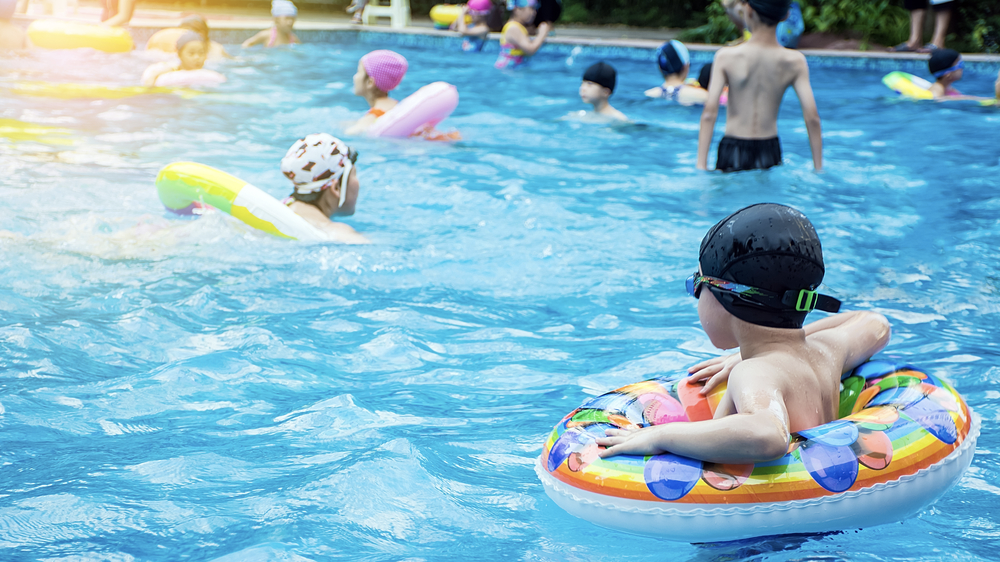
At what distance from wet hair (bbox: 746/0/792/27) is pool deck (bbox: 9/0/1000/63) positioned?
8.32 m

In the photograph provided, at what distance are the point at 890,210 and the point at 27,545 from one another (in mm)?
6050

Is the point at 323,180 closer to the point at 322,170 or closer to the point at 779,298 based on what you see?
the point at 322,170

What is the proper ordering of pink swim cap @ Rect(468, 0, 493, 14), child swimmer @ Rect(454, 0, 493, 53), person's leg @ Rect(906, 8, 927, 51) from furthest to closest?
pink swim cap @ Rect(468, 0, 493, 14), child swimmer @ Rect(454, 0, 493, 53), person's leg @ Rect(906, 8, 927, 51)

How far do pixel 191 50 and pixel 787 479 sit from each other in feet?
33.9

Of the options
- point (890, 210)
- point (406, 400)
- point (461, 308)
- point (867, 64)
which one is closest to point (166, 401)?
point (406, 400)

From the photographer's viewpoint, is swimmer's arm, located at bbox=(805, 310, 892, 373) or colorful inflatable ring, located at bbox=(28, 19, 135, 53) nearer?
swimmer's arm, located at bbox=(805, 310, 892, 373)

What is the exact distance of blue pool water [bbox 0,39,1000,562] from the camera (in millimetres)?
2646

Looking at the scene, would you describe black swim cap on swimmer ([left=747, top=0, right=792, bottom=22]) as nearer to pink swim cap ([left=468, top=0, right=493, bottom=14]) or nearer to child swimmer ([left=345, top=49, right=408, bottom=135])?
child swimmer ([left=345, top=49, right=408, bottom=135])

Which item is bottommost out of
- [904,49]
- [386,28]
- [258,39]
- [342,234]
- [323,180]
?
[342,234]

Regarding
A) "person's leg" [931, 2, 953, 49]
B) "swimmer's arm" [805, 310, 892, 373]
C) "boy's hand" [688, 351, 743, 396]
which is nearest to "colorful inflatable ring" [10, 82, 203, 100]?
"boy's hand" [688, 351, 743, 396]

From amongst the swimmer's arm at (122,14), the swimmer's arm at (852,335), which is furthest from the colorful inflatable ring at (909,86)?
the swimmer's arm at (122,14)

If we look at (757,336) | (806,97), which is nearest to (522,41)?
(806,97)

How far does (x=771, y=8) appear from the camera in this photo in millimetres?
5863

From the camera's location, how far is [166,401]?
3398 mm
